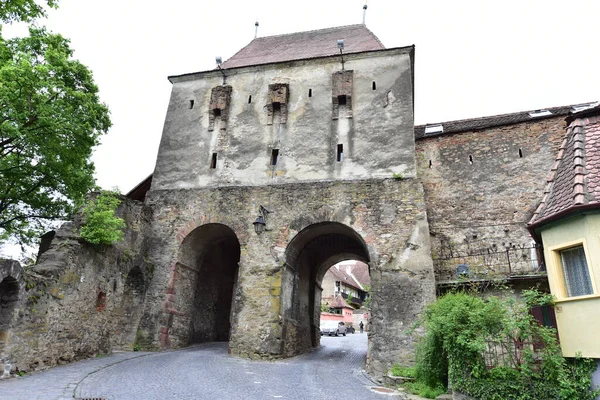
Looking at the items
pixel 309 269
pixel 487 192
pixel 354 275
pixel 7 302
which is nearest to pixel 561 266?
pixel 487 192

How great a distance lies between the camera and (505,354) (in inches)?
307

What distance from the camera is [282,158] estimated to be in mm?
15039

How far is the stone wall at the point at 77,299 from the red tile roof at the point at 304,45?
9286mm

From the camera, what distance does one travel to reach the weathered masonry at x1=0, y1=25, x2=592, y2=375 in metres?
12.0

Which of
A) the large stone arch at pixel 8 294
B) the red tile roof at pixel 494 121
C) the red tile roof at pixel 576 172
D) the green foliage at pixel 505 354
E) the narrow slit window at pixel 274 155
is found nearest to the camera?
the green foliage at pixel 505 354

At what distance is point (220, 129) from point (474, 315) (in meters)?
11.9

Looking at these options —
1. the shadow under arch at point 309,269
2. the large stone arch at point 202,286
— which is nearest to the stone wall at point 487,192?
the shadow under arch at point 309,269

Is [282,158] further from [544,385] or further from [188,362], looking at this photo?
[544,385]

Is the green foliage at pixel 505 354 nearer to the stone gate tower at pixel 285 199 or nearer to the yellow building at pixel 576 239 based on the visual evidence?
the yellow building at pixel 576 239

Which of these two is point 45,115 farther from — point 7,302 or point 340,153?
point 340,153

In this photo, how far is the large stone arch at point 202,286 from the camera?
13938 millimetres

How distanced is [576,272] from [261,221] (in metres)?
8.44

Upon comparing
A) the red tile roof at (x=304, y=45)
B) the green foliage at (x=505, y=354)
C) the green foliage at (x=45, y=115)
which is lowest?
the green foliage at (x=505, y=354)

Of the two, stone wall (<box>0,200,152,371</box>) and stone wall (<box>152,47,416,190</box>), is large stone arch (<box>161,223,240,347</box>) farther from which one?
stone wall (<box>152,47,416,190</box>)
